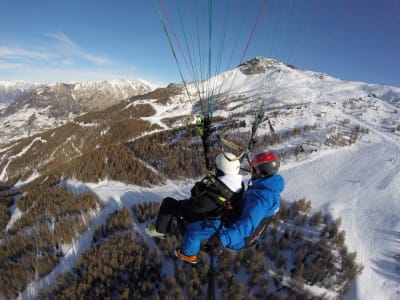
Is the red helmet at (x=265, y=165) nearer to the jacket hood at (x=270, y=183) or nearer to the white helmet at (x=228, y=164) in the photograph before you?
the jacket hood at (x=270, y=183)

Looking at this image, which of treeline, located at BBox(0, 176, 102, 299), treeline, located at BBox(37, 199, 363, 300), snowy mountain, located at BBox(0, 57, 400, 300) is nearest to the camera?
treeline, located at BBox(37, 199, 363, 300)

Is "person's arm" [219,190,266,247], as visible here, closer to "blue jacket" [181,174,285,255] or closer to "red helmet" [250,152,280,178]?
"blue jacket" [181,174,285,255]

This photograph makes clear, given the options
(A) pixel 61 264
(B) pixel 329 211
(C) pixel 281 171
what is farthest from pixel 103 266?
(C) pixel 281 171

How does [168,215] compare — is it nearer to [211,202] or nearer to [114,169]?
[211,202]

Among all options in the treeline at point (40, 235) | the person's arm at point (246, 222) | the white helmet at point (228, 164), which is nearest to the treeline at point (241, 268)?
the treeline at point (40, 235)

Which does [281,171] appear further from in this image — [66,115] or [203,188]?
[66,115]

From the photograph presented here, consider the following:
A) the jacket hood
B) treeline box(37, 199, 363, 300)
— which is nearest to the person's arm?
the jacket hood

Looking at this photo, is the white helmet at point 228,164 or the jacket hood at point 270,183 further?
the jacket hood at point 270,183
